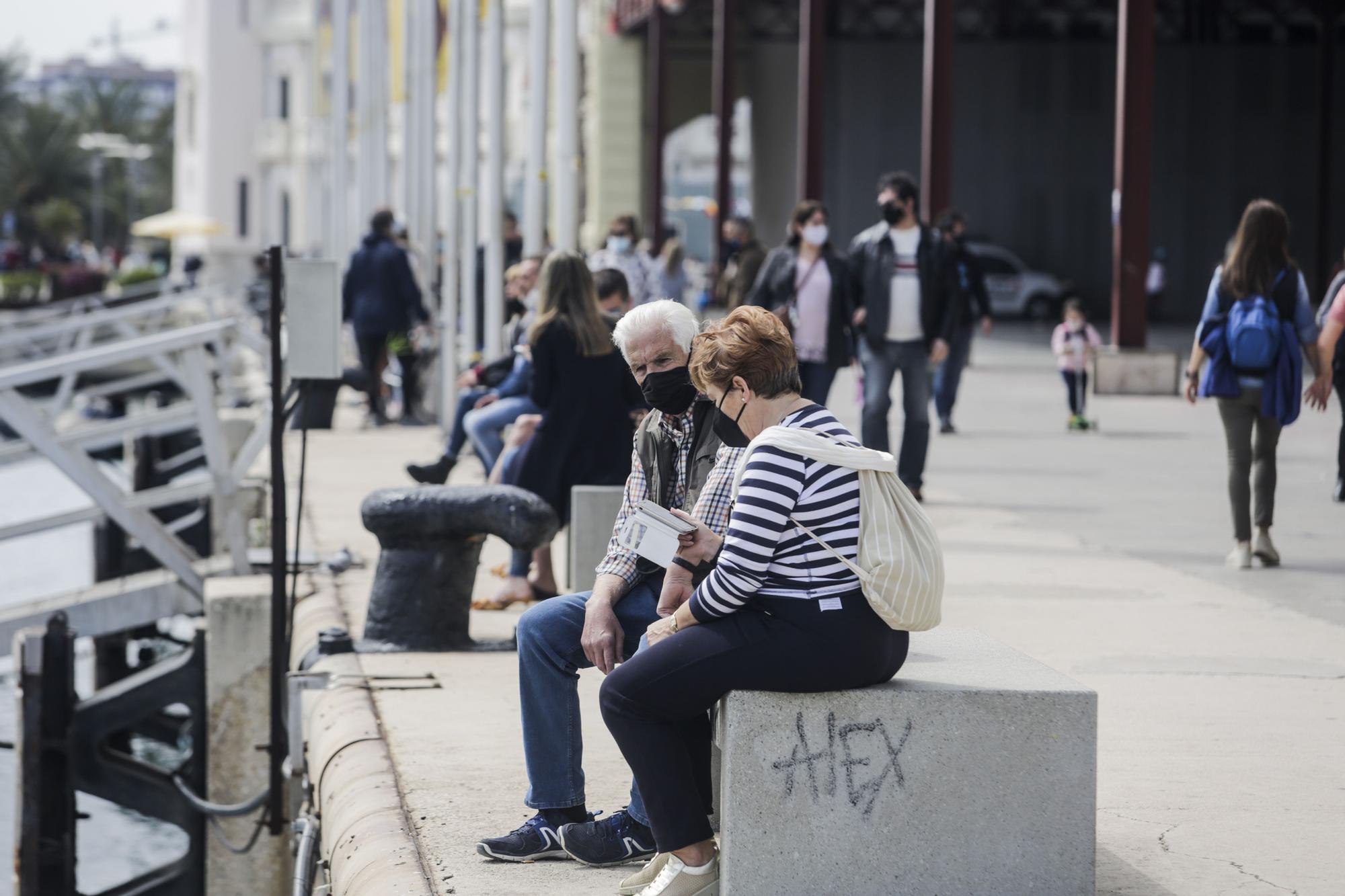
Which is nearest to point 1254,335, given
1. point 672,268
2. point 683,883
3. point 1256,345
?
point 1256,345

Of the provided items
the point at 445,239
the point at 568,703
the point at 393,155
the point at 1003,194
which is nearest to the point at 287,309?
the point at 568,703

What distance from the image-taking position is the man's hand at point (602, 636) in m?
5.02

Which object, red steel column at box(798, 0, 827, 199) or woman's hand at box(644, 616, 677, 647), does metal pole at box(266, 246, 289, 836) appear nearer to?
woman's hand at box(644, 616, 677, 647)

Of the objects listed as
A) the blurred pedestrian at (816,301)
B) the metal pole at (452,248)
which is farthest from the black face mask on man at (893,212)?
the metal pole at (452,248)

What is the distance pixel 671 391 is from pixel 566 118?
938 cm

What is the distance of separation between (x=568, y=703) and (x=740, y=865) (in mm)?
894

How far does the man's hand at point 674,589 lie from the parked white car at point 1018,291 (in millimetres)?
39650

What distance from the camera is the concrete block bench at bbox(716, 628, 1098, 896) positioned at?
4.49 metres

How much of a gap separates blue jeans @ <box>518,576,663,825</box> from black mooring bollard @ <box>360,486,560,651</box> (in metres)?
Answer: 2.91

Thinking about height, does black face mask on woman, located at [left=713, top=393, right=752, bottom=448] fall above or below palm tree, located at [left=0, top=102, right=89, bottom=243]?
below

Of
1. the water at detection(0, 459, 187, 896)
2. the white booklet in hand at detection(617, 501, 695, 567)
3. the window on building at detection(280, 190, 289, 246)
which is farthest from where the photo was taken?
the window on building at detection(280, 190, 289, 246)

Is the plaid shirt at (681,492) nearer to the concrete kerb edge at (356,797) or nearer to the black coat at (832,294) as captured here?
the concrete kerb edge at (356,797)

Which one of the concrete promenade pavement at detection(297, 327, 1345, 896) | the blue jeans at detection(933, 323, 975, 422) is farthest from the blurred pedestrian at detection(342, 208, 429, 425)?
the blue jeans at detection(933, 323, 975, 422)

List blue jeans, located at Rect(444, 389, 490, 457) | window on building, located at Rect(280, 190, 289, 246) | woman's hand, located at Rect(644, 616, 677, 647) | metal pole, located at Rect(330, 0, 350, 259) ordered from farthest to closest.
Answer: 1. window on building, located at Rect(280, 190, 289, 246)
2. metal pole, located at Rect(330, 0, 350, 259)
3. blue jeans, located at Rect(444, 389, 490, 457)
4. woman's hand, located at Rect(644, 616, 677, 647)
